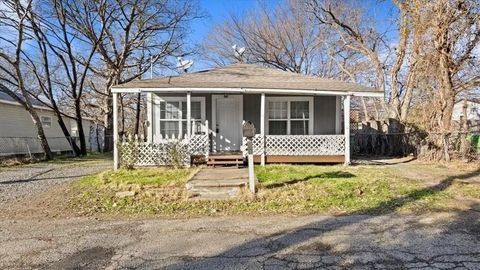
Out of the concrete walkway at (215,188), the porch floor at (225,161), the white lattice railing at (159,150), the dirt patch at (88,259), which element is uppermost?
the white lattice railing at (159,150)

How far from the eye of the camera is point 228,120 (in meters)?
13.8

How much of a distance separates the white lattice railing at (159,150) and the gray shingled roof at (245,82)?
69.3 inches

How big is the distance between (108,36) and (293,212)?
67.4 feet

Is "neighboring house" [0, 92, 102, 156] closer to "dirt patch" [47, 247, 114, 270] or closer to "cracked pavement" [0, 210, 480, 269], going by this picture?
"cracked pavement" [0, 210, 480, 269]

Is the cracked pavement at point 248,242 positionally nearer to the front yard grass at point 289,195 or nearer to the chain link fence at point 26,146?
the front yard grass at point 289,195

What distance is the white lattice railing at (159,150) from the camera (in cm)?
1178

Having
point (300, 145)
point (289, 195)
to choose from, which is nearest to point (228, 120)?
point (300, 145)

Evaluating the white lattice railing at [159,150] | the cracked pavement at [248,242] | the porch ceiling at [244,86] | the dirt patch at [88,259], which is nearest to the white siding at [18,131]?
the white lattice railing at [159,150]

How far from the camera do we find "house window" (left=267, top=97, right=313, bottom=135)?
13.8 meters

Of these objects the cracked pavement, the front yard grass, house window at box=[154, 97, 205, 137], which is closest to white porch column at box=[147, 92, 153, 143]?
house window at box=[154, 97, 205, 137]

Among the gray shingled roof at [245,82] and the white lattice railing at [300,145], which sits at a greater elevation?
the gray shingled roof at [245,82]

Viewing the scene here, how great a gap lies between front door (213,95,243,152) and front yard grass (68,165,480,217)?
3.81 m

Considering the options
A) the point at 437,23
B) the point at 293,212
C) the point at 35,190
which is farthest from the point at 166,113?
the point at 437,23

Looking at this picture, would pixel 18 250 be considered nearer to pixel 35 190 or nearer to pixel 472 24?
pixel 35 190
